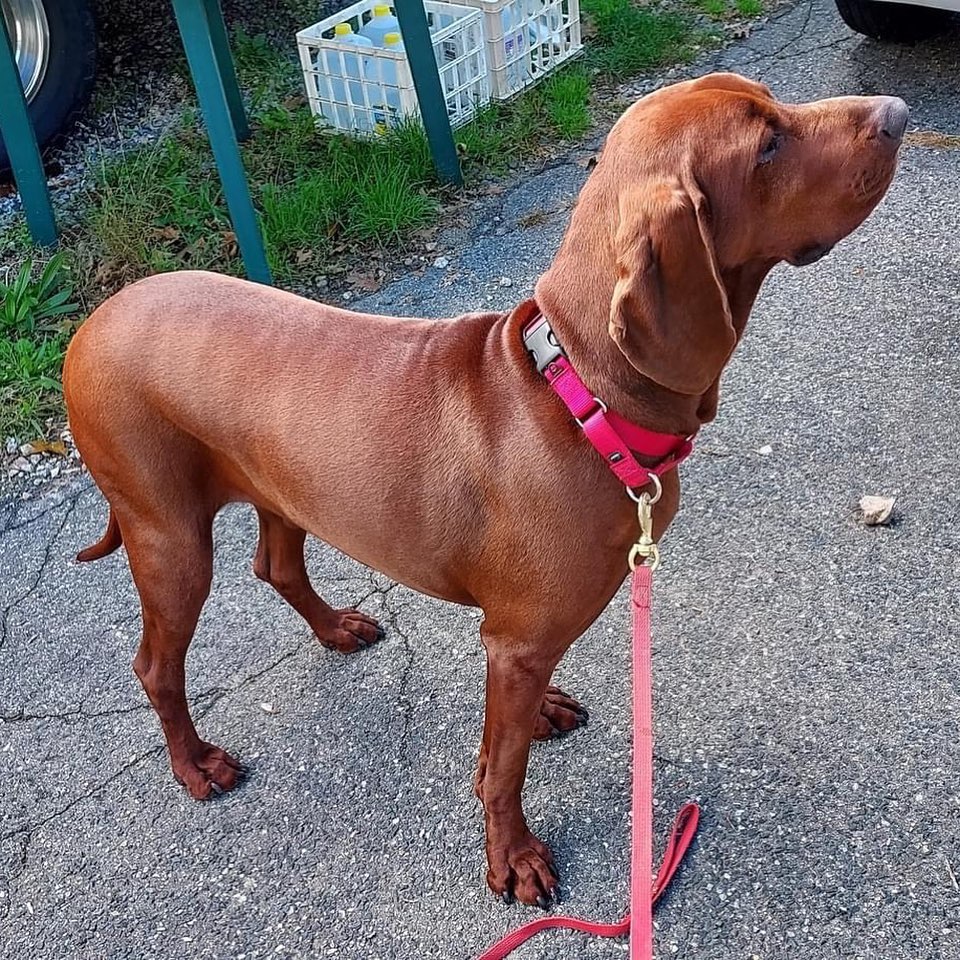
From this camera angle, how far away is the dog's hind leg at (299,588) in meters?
3.09

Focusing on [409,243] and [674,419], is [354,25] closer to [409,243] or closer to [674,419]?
[409,243]

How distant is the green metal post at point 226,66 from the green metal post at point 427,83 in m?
0.98

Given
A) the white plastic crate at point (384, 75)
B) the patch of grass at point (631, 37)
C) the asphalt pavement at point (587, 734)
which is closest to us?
the asphalt pavement at point (587, 734)

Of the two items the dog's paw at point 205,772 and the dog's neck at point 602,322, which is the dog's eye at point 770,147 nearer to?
the dog's neck at point 602,322

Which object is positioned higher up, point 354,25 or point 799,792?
point 354,25

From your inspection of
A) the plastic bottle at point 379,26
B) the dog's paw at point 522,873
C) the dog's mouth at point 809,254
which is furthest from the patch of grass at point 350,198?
the dog's mouth at point 809,254

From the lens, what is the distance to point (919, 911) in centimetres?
247

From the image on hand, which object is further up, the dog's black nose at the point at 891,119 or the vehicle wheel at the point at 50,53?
the dog's black nose at the point at 891,119

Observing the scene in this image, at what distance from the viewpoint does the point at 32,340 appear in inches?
185

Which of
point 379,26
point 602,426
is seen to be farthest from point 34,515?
point 379,26

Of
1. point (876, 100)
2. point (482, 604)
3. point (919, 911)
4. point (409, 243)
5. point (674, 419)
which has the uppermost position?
point (876, 100)


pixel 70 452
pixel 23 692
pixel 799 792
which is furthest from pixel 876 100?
pixel 70 452

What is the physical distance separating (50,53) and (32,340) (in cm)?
200

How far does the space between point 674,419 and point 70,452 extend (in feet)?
9.37
